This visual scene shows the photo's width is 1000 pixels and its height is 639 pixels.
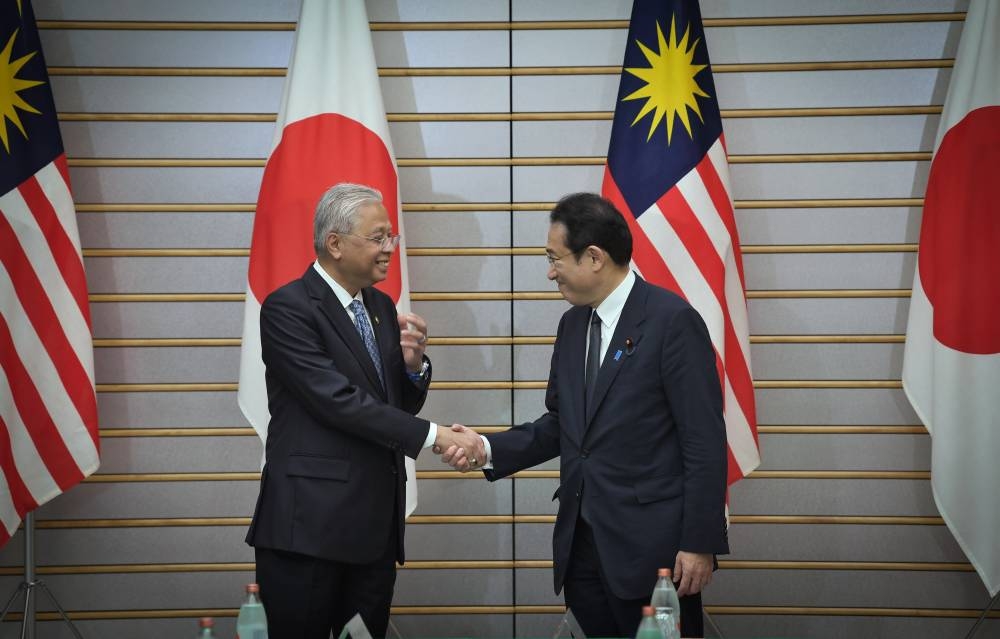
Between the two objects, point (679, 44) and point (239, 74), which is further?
point (239, 74)

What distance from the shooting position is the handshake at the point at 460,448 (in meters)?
3.09

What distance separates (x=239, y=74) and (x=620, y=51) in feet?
5.37

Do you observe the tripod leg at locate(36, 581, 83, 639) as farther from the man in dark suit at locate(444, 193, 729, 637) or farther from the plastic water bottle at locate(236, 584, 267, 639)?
the plastic water bottle at locate(236, 584, 267, 639)

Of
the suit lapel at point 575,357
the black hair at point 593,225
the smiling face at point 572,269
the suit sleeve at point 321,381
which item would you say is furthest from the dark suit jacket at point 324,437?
the black hair at point 593,225

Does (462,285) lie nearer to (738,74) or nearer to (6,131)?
(738,74)

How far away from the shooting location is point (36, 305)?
12.5ft

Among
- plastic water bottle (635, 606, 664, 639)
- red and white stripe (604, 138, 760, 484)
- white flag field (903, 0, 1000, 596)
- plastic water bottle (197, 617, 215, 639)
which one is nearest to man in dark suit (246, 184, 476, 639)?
plastic water bottle (197, 617, 215, 639)

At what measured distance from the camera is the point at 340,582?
116 inches

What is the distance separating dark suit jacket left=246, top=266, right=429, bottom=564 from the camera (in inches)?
110

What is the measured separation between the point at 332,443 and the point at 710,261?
1.75 m

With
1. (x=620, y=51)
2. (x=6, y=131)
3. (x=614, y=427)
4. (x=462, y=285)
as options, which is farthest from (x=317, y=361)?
(x=620, y=51)

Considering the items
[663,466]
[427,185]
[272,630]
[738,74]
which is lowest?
[272,630]

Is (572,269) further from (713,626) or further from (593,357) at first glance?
(713,626)

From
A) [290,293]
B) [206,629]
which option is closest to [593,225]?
[290,293]
